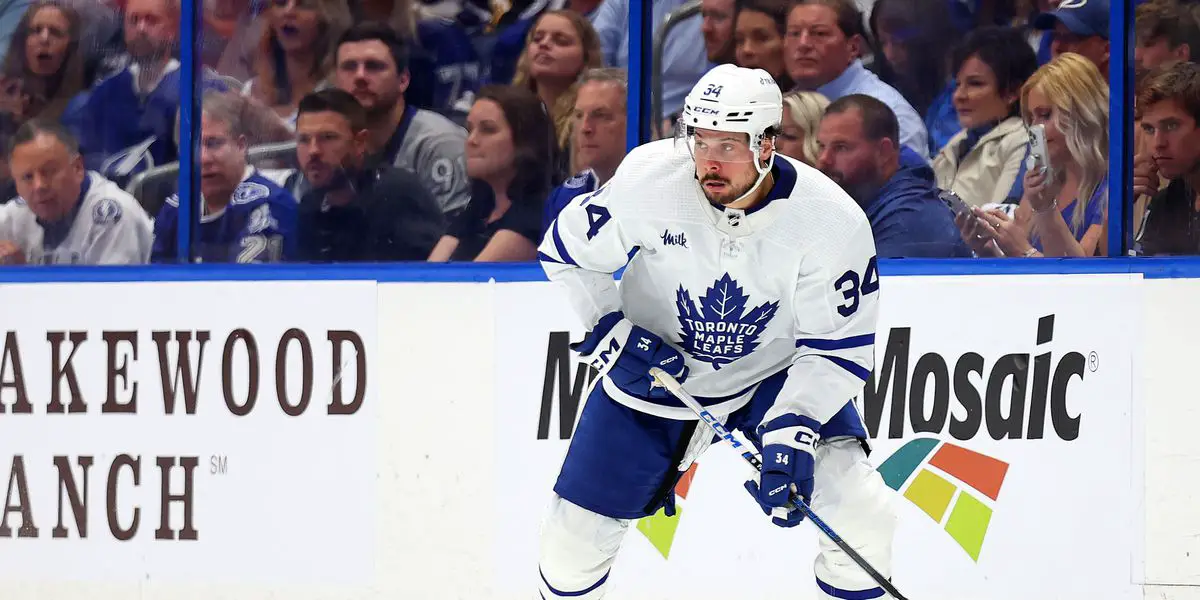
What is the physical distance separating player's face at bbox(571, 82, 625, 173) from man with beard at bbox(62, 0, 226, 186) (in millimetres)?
1126

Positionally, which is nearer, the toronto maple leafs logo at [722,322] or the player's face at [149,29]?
the toronto maple leafs logo at [722,322]

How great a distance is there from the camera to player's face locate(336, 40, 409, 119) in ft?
13.8

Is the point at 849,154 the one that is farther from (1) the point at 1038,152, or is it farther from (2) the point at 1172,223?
(2) the point at 1172,223

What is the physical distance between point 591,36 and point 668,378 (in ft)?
4.50

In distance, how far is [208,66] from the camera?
14.2ft

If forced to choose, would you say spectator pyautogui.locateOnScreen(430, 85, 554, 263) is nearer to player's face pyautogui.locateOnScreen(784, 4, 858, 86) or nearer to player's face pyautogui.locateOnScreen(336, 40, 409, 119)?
player's face pyautogui.locateOnScreen(336, 40, 409, 119)

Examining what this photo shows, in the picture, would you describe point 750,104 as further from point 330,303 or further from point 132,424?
point 132,424

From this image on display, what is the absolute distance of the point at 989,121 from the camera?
12.4 ft

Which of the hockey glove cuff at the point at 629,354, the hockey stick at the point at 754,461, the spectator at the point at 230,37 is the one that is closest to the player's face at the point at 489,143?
the spectator at the point at 230,37

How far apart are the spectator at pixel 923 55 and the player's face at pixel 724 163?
1.14 metres

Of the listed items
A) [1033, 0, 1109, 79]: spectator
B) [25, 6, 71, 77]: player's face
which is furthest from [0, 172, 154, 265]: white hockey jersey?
[1033, 0, 1109, 79]: spectator

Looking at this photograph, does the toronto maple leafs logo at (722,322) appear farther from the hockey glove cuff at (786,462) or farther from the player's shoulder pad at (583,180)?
the player's shoulder pad at (583,180)

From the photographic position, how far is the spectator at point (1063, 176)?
3701mm

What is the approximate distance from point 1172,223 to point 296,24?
2.51 meters
